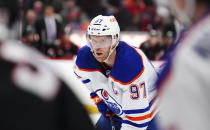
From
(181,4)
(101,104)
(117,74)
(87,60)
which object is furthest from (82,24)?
(181,4)

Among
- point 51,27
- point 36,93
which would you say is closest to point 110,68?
point 36,93

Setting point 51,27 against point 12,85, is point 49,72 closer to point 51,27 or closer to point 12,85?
point 12,85

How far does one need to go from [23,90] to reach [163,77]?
0.37 meters

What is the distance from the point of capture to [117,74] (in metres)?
3.36

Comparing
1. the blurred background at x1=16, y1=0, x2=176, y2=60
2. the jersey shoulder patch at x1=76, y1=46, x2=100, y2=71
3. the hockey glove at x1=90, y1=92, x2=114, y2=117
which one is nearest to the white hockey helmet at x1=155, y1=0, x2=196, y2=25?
the jersey shoulder patch at x1=76, y1=46, x2=100, y2=71

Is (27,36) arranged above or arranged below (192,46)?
below

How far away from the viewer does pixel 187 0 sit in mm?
1194

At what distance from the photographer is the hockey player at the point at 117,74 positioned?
334 centimetres

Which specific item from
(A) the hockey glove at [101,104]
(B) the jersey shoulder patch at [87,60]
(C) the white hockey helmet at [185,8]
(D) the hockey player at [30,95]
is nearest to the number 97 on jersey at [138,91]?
(B) the jersey shoulder patch at [87,60]

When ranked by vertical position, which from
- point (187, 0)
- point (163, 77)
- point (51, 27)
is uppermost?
point (187, 0)

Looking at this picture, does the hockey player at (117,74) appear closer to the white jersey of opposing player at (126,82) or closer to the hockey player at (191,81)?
the white jersey of opposing player at (126,82)

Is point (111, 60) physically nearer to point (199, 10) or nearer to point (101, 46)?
point (101, 46)

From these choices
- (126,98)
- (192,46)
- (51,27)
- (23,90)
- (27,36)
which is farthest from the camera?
(51,27)

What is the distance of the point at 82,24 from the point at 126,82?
16.7 feet
